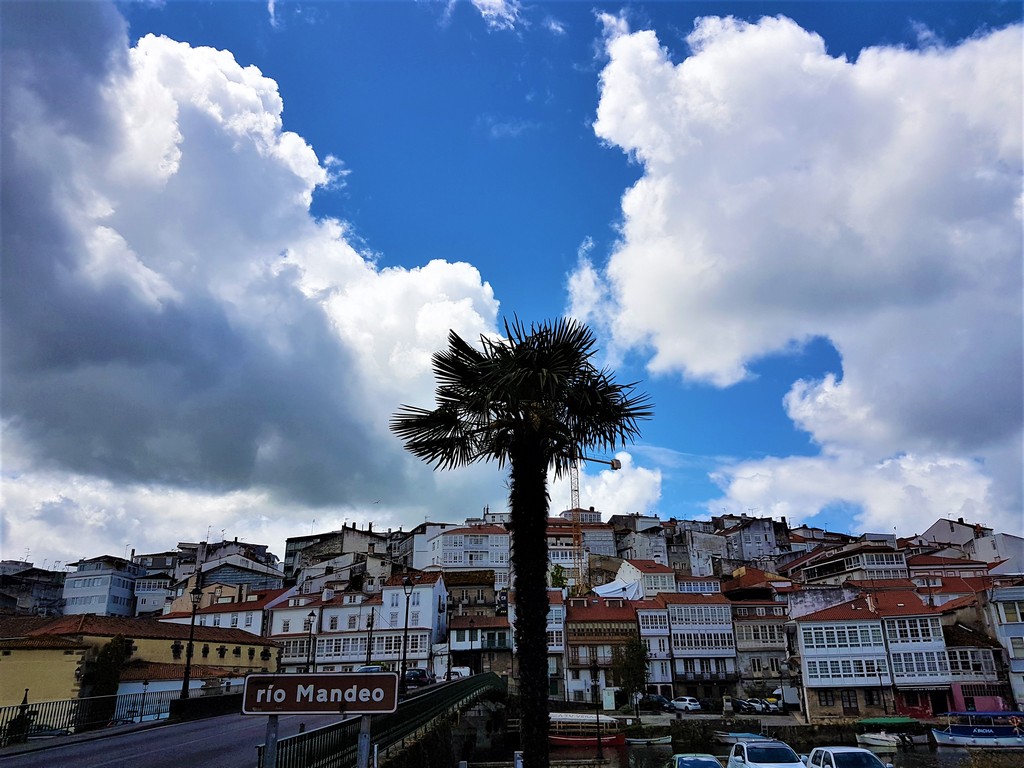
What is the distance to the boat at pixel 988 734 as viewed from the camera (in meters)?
42.1

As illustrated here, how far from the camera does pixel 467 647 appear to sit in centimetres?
7725

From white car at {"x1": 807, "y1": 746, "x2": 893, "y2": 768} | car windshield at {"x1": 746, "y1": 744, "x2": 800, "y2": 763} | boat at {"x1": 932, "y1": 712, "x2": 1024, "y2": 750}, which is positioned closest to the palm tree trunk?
car windshield at {"x1": 746, "y1": 744, "x2": 800, "y2": 763}

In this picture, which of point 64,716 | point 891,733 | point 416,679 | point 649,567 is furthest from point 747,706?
point 64,716

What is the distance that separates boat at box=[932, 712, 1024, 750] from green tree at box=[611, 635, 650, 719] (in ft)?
76.6

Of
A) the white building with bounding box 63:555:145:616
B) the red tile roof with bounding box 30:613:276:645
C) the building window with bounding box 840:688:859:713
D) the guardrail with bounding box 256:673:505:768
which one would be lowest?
the building window with bounding box 840:688:859:713

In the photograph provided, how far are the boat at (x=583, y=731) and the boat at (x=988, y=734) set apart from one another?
20.5 meters

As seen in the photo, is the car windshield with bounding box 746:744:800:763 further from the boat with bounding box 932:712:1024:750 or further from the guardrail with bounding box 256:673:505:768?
the boat with bounding box 932:712:1024:750

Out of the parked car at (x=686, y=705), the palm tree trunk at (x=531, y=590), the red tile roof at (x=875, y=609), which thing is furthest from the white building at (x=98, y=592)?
the palm tree trunk at (x=531, y=590)

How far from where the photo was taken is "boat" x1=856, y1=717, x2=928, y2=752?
157ft

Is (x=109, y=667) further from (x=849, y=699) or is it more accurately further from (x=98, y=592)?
(x=98, y=592)

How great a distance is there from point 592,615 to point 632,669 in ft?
39.2

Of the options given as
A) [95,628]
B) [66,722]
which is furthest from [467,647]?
[66,722]

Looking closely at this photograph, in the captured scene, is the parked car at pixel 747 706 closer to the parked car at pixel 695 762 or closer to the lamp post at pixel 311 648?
the lamp post at pixel 311 648

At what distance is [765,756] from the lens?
803 inches
